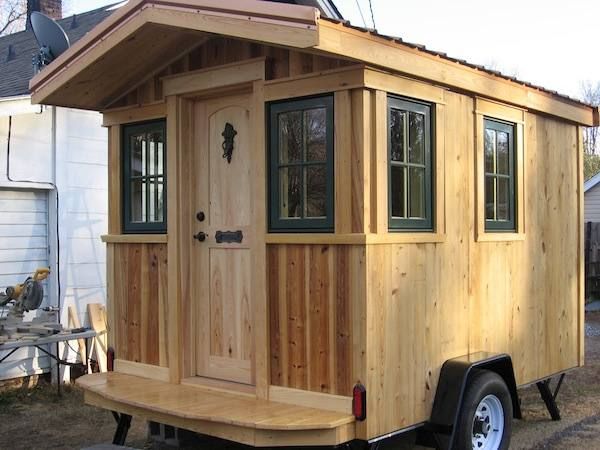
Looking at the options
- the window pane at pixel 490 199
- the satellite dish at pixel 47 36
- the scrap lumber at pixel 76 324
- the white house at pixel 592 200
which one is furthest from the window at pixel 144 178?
the white house at pixel 592 200

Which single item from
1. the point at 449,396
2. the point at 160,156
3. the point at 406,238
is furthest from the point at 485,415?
the point at 160,156

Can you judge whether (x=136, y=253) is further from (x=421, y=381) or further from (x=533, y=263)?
(x=533, y=263)

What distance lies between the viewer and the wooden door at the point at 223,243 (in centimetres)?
515

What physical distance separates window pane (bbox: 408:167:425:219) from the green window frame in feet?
2.92

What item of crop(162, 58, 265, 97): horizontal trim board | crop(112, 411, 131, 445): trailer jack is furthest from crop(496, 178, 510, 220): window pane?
crop(112, 411, 131, 445): trailer jack

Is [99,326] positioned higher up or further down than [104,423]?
higher up

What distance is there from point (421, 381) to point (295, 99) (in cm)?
195

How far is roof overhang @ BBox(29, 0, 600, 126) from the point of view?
4.05 m

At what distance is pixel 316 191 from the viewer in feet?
15.2

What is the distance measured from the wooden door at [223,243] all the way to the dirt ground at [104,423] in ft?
3.30

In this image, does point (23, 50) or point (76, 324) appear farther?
point (23, 50)

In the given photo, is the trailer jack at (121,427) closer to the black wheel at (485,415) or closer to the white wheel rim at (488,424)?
the black wheel at (485,415)

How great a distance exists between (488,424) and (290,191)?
217 centimetres

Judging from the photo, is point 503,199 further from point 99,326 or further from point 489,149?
point 99,326
